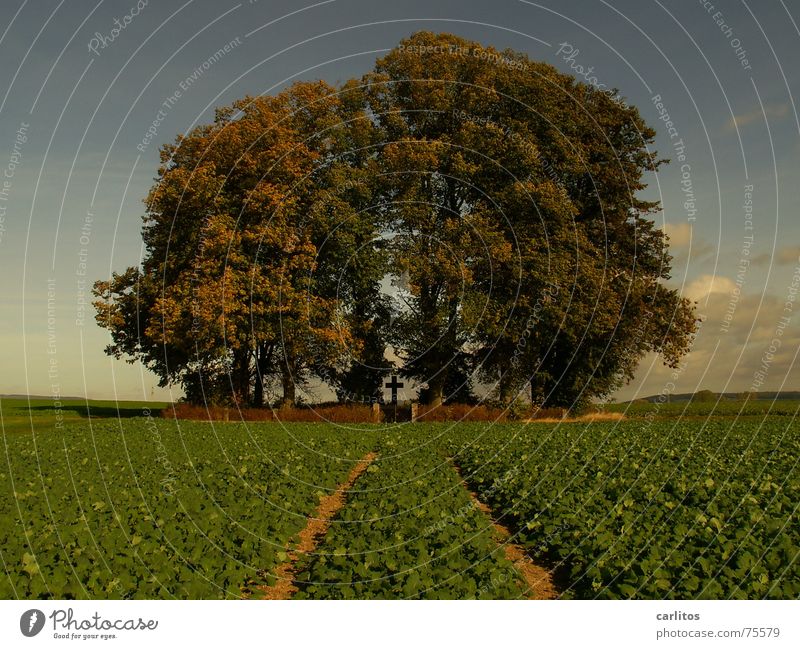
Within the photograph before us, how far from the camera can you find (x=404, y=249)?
53.6 metres

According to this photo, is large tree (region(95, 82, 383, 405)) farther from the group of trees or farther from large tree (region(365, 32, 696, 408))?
large tree (region(365, 32, 696, 408))

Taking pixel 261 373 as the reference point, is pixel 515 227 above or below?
above

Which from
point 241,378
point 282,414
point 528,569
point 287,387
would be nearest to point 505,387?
point 287,387

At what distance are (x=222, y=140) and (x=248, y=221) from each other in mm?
5753

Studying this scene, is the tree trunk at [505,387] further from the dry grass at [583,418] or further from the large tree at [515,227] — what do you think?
the dry grass at [583,418]

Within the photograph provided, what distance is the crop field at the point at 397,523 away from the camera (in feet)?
43.1

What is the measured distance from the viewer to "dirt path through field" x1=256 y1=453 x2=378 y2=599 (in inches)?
557
